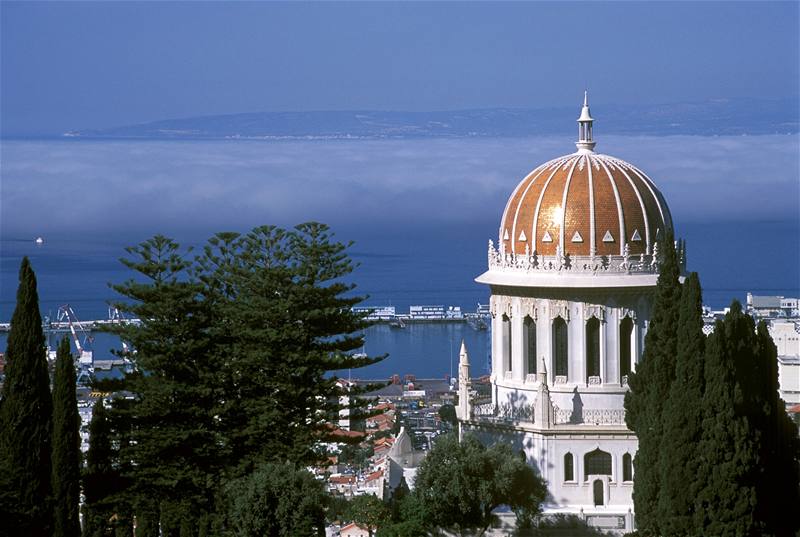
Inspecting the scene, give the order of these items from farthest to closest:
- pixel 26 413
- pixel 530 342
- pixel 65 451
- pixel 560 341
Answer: pixel 530 342 < pixel 560 341 < pixel 65 451 < pixel 26 413

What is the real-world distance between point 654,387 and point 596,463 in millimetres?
4930

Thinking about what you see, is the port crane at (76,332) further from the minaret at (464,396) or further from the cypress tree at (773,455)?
the cypress tree at (773,455)

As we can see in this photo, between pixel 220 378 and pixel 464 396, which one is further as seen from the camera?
pixel 464 396

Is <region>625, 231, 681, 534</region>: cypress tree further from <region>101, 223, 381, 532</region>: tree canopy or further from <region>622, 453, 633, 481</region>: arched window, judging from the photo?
<region>101, 223, 381, 532</region>: tree canopy

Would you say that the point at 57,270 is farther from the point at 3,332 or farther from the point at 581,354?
the point at 581,354

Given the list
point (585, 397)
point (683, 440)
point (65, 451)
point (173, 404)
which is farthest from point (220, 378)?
point (683, 440)

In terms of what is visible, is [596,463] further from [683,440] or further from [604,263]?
[683,440]

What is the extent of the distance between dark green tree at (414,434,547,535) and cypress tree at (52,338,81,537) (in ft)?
20.3

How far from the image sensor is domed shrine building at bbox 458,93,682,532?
33.9 m

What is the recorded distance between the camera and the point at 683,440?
2695 cm

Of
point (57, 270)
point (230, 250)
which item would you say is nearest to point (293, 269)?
point (230, 250)

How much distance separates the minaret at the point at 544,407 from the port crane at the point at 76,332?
109 meters

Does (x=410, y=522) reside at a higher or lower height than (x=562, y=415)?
lower

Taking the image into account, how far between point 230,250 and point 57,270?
16776 centimetres
